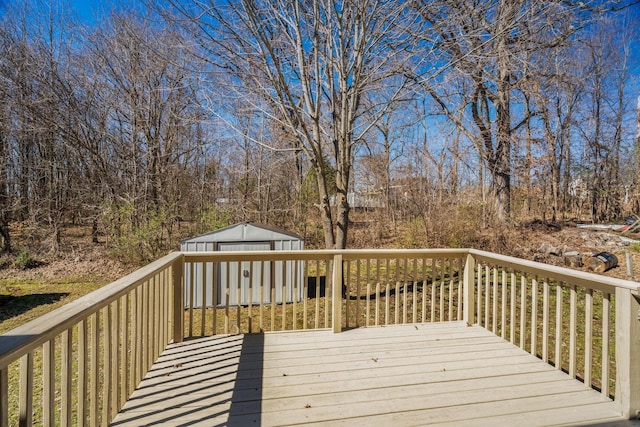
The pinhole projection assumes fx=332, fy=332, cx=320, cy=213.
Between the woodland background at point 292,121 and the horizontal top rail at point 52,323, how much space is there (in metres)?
3.49

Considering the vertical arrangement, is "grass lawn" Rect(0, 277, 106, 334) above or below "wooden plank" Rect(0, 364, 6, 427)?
below

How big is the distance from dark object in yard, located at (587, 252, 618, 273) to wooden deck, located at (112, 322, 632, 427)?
5598 mm

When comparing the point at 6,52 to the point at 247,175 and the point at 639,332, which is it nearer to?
the point at 247,175

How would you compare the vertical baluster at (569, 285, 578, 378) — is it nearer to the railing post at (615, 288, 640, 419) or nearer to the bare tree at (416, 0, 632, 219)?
the railing post at (615, 288, 640, 419)

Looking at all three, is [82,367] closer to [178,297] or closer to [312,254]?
[178,297]

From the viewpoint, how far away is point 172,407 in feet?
6.70

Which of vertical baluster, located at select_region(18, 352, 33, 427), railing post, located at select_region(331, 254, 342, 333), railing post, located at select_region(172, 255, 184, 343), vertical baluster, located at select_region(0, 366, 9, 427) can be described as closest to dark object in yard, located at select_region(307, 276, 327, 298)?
railing post, located at select_region(331, 254, 342, 333)

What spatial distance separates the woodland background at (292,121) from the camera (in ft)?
15.9

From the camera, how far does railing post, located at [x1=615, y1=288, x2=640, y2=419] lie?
1.97 m

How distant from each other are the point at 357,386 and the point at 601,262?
724 centimetres

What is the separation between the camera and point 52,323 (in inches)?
49.3

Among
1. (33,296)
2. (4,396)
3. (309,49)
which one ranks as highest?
(309,49)

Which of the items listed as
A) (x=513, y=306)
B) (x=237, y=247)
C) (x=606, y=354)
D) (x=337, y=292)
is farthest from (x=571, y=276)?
(x=237, y=247)

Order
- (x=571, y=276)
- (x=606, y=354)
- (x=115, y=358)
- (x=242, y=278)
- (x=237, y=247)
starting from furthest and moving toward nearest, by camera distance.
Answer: (x=237, y=247)
(x=242, y=278)
(x=571, y=276)
(x=606, y=354)
(x=115, y=358)
